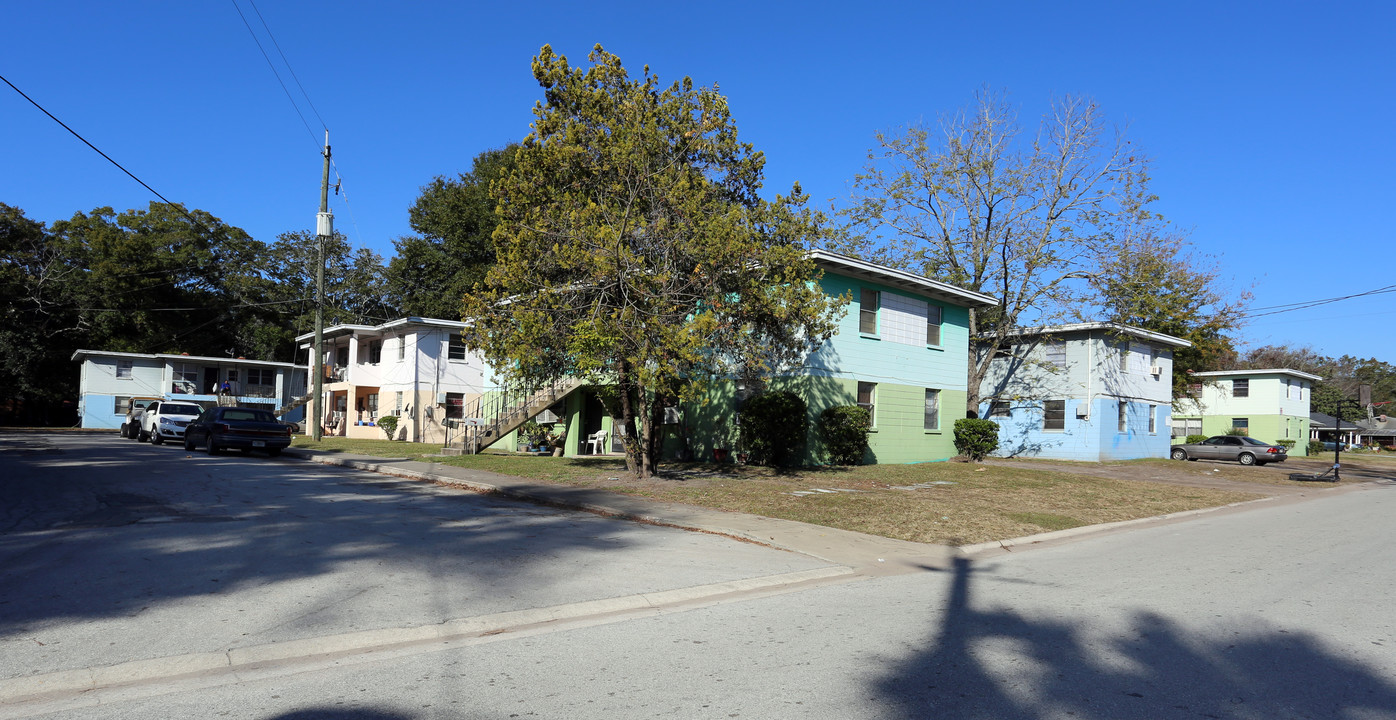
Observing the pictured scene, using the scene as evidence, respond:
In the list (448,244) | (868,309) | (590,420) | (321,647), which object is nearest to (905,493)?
(868,309)

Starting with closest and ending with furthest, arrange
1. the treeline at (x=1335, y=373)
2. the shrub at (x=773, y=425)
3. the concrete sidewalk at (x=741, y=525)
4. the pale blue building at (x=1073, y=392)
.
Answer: the concrete sidewalk at (x=741, y=525)
the shrub at (x=773, y=425)
the pale blue building at (x=1073, y=392)
the treeline at (x=1335, y=373)

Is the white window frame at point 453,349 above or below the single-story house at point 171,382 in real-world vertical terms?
above

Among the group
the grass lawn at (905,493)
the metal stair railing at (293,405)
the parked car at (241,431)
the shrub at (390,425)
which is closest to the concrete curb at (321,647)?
the grass lawn at (905,493)

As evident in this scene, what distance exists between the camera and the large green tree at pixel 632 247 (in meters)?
15.9

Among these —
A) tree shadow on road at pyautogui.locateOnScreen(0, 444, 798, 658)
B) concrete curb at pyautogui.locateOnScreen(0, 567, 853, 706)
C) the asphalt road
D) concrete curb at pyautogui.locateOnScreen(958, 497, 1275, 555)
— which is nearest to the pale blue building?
concrete curb at pyautogui.locateOnScreen(958, 497, 1275, 555)

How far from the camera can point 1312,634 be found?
6.47 meters

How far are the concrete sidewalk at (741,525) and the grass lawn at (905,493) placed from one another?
1.95ft

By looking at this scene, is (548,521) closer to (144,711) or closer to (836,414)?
(144,711)

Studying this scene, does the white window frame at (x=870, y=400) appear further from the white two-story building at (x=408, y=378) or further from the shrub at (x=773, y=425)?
the white two-story building at (x=408, y=378)

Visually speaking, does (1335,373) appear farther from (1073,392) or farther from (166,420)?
(166,420)

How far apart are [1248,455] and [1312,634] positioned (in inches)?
1406

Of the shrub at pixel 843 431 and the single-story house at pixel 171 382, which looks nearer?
the shrub at pixel 843 431

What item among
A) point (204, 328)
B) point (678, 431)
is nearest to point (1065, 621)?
point (678, 431)

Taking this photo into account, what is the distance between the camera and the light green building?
157ft
